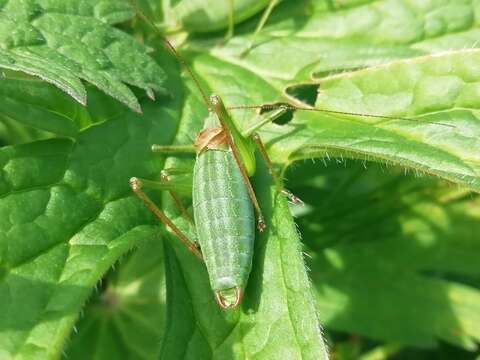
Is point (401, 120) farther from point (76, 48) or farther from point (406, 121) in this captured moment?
point (76, 48)

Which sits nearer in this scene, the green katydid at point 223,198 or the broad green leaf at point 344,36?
the green katydid at point 223,198

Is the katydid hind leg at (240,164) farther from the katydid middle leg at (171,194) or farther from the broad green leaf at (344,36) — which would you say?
the broad green leaf at (344,36)

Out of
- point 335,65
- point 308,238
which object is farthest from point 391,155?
point 308,238

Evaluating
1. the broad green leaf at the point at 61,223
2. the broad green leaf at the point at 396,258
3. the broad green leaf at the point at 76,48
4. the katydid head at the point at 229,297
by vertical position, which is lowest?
the broad green leaf at the point at 396,258

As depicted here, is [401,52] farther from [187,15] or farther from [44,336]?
[44,336]

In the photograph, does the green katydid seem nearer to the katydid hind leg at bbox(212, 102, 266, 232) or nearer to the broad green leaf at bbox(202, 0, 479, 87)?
the katydid hind leg at bbox(212, 102, 266, 232)

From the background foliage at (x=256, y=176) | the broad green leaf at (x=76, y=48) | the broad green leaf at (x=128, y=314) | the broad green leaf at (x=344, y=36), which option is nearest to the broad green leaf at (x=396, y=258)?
the background foliage at (x=256, y=176)
